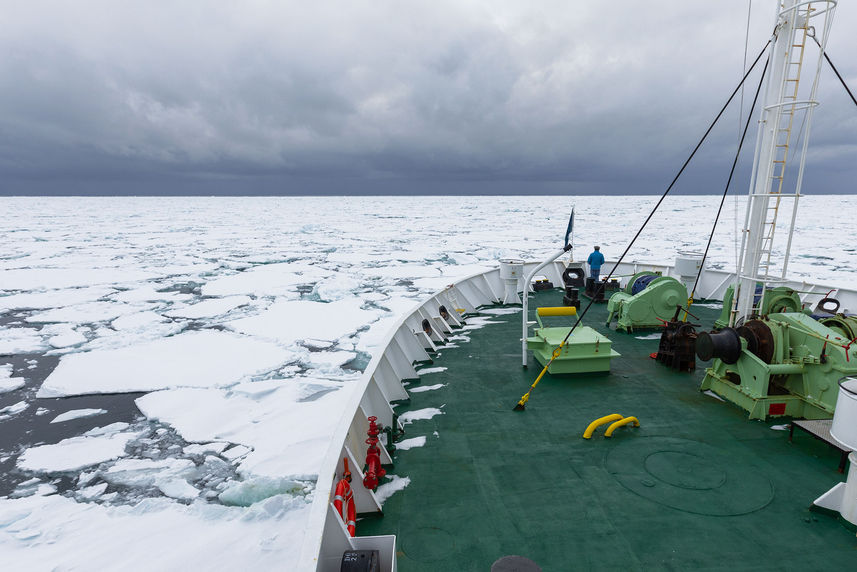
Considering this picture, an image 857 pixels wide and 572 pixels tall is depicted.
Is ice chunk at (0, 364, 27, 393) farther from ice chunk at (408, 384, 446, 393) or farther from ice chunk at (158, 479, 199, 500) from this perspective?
ice chunk at (408, 384, 446, 393)

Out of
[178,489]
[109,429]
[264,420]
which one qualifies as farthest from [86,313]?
[178,489]

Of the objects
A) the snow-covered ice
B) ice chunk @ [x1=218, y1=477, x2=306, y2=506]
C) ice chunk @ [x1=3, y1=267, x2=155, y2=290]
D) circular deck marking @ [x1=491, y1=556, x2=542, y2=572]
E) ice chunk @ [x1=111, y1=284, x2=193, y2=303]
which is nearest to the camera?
circular deck marking @ [x1=491, y1=556, x2=542, y2=572]

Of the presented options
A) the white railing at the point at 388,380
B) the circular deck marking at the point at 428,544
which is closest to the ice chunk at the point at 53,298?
the white railing at the point at 388,380

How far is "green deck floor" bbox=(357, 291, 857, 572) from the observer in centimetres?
317

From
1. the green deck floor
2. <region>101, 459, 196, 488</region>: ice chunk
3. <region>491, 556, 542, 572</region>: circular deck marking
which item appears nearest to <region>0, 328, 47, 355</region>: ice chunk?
<region>101, 459, 196, 488</region>: ice chunk

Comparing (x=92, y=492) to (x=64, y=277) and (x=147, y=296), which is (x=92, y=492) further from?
(x=64, y=277)

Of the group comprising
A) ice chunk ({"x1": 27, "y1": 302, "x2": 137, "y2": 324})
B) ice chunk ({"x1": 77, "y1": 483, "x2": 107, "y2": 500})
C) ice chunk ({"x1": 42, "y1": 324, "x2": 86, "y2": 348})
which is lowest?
ice chunk ({"x1": 77, "y1": 483, "x2": 107, "y2": 500})

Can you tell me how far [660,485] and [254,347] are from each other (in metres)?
10.0

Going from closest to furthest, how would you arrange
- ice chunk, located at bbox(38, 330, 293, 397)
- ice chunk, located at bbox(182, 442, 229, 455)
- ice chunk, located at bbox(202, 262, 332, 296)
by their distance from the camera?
ice chunk, located at bbox(182, 442, 229, 455)
ice chunk, located at bbox(38, 330, 293, 397)
ice chunk, located at bbox(202, 262, 332, 296)

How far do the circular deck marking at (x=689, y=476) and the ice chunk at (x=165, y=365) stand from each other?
7.86 m

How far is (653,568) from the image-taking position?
302cm

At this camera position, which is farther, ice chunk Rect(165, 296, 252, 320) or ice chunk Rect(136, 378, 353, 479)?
ice chunk Rect(165, 296, 252, 320)

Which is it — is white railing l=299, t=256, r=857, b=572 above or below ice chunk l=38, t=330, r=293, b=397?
above

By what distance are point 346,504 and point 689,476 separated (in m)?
2.98
